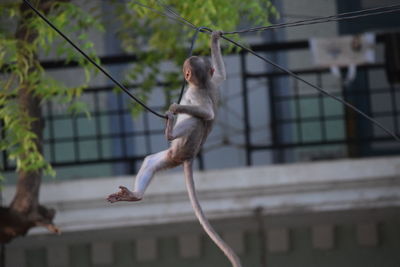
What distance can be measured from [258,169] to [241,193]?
0.63 feet

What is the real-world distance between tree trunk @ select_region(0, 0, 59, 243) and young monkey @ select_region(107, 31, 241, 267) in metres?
2.71

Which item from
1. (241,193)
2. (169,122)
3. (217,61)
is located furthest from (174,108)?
(241,193)

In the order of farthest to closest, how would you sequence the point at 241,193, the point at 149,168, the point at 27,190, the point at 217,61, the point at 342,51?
1. the point at 342,51
2. the point at 241,193
3. the point at 27,190
4. the point at 217,61
5. the point at 149,168

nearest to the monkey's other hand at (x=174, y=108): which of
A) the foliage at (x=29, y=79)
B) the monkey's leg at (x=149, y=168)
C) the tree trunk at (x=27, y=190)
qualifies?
the monkey's leg at (x=149, y=168)

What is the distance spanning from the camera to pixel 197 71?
2219 millimetres

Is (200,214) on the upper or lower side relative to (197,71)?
lower

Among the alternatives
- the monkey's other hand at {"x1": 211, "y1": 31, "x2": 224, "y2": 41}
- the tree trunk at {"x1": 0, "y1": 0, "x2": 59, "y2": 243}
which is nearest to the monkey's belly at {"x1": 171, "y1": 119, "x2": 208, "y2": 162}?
the monkey's other hand at {"x1": 211, "y1": 31, "x2": 224, "y2": 41}

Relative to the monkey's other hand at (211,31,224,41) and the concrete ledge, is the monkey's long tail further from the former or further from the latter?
the concrete ledge

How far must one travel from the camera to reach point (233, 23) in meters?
5.00

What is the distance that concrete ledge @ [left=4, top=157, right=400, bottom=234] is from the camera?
6855mm

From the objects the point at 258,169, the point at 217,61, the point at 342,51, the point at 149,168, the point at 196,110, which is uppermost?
the point at 342,51

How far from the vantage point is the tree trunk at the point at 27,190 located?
16.1ft

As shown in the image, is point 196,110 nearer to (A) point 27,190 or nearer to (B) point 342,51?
(A) point 27,190

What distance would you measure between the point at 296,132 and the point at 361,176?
3.48 feet
